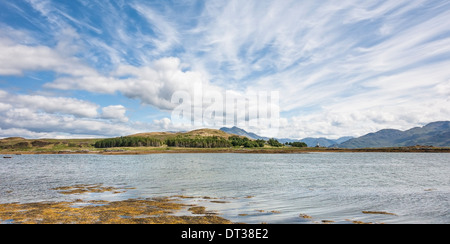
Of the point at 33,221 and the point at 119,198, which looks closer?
the point at 33,221

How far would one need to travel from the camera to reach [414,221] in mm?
23203

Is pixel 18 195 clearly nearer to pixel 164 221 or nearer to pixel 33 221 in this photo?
pixel 33 221

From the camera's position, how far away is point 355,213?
2594 cm

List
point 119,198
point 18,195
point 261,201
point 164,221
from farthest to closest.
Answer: point 18,195
point 119,198
point 261,201
point 164,221
